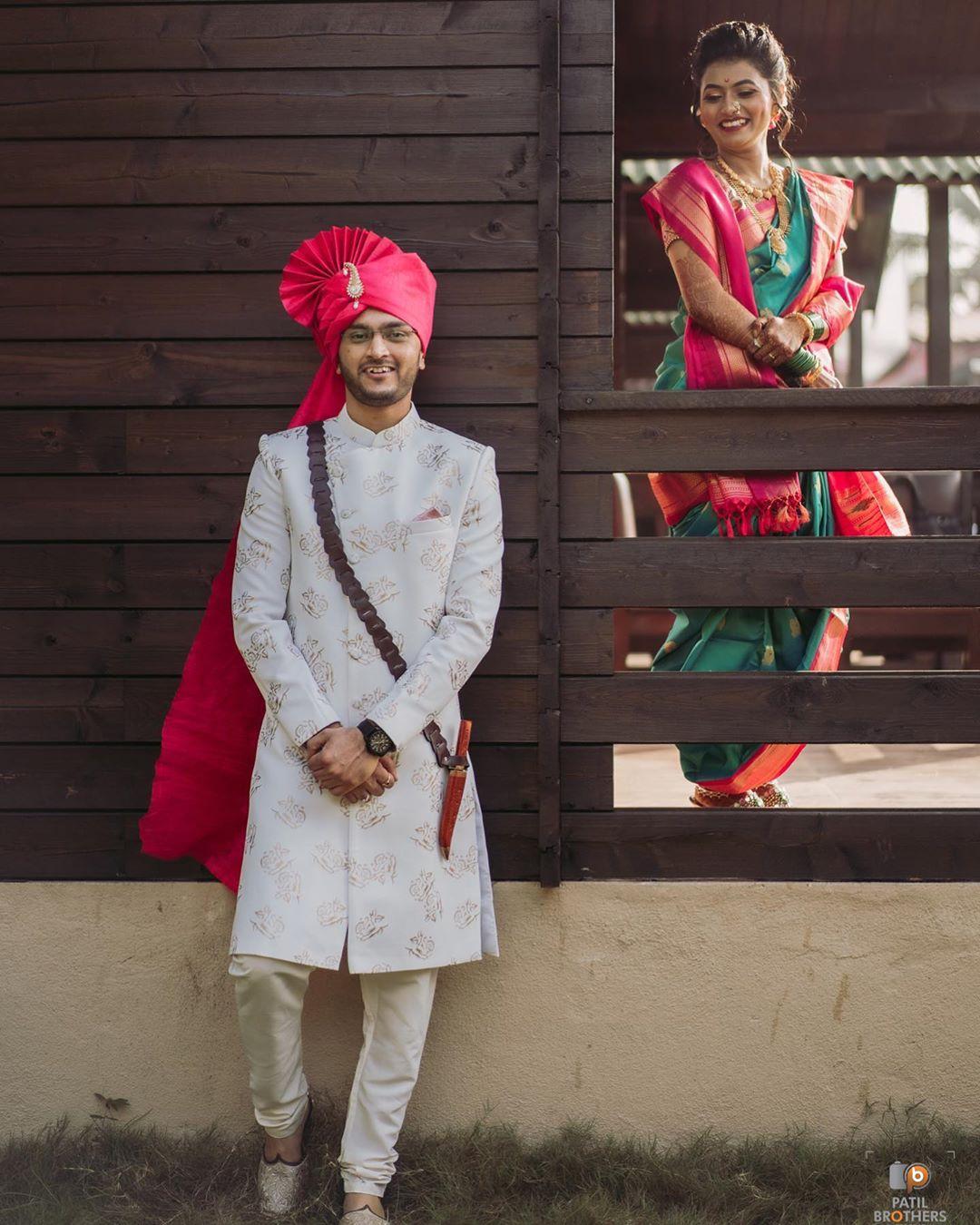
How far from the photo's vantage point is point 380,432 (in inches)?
116

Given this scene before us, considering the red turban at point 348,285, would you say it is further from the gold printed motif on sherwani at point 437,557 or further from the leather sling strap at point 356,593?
the gold printed motif on sherwani at point 437,557

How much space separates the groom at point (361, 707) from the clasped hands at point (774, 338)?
77cm

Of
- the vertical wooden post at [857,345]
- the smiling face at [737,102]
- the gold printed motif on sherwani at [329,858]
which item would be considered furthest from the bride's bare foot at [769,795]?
the vertical wooden post at [857,345]

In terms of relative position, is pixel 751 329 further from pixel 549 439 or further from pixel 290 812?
pixel 290 812

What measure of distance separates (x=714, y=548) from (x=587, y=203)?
91cm

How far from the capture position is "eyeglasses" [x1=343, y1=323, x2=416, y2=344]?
287cm

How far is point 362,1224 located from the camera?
2.73 m

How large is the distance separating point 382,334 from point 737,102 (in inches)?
46.5

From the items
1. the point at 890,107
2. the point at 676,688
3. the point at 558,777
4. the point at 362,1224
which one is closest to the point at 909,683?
the point at 676,688

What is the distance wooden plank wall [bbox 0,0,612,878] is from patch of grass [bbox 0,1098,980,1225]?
2.18 ft

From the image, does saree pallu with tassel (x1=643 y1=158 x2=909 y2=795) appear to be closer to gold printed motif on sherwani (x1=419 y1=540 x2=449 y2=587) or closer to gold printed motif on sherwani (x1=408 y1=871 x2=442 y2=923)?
gold printed motif on sherwani (x1=419 y1=540 x2=449 y2=587)

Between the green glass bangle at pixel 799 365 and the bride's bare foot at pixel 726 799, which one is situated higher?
the green glass bangle at pixel 799 365

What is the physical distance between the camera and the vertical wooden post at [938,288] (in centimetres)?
696

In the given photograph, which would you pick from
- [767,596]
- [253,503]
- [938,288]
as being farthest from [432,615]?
[938,288]
